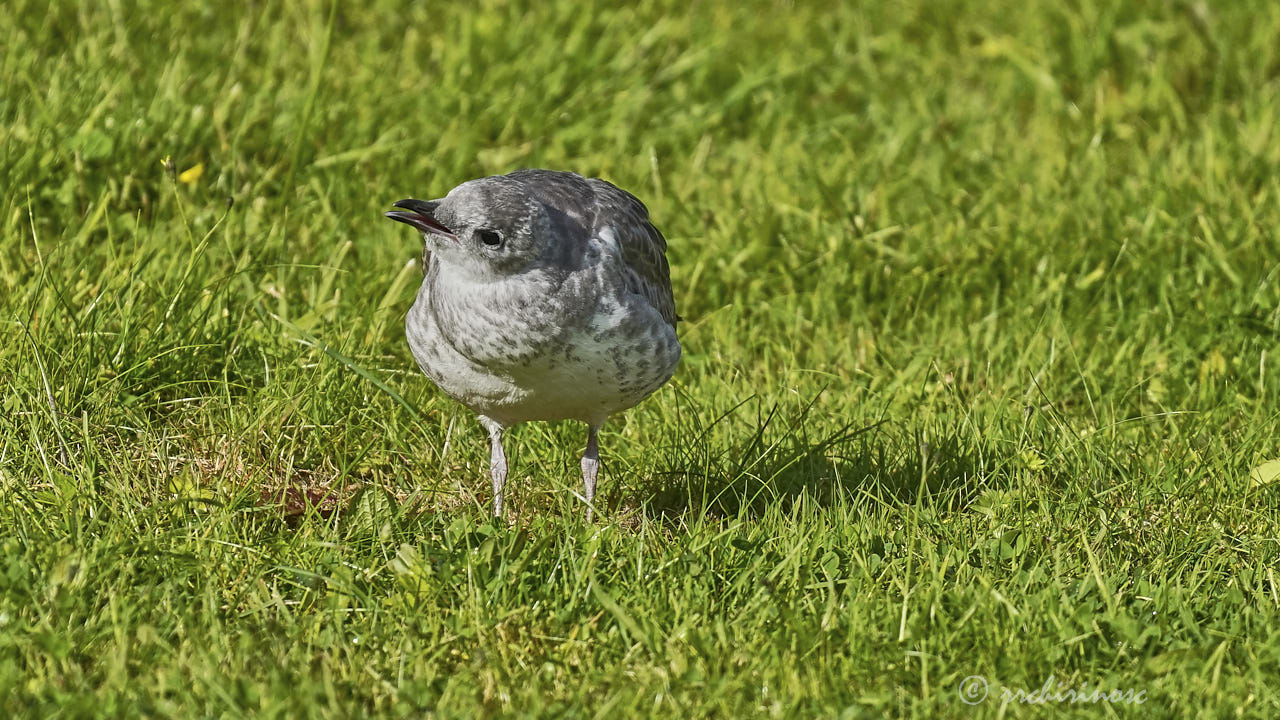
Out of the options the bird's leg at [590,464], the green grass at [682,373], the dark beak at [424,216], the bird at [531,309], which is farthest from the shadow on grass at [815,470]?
the dark beak at [424,216]

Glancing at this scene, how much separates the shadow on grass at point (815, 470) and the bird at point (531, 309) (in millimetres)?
532

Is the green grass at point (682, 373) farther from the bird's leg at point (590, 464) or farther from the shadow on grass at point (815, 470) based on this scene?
the bird's leg at point (590, 464)

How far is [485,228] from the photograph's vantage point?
4832mm

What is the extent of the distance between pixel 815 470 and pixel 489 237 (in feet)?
5.49

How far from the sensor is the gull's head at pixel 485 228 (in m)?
4.84

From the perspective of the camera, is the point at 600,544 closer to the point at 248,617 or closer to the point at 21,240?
the point at 248,617

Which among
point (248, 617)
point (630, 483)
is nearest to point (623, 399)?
point (630, 483)

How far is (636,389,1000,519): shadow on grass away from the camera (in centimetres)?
559

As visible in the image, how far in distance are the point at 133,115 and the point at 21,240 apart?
1121mm

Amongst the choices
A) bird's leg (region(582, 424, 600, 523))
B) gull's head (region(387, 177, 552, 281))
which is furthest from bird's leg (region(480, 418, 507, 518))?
gull's head (region(387, 177, 552, 281))

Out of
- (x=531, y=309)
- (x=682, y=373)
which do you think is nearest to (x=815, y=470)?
(x=682, y=373)

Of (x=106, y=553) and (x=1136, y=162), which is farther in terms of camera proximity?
(x=1136, y=162)

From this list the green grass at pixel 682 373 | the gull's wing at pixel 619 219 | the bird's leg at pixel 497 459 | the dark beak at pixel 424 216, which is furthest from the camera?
the bird's leg at pixel 497 459

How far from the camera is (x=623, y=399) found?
514 cm
